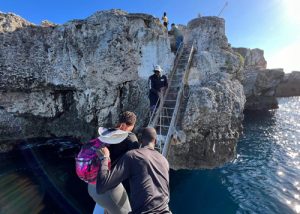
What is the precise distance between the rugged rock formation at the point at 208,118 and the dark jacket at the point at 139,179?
29.2ft

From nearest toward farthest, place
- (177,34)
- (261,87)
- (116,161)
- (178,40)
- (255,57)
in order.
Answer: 1. (116,161)
2. (178,40)
3. (177,34)
4. (261,87)
5. (255,57)

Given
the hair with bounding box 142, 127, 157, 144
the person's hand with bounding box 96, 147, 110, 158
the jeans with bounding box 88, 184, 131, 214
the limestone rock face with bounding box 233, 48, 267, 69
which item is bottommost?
the jeans with bounding box 88, 184, 131, 214

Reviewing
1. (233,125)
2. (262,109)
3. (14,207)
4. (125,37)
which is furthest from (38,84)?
(262,109)

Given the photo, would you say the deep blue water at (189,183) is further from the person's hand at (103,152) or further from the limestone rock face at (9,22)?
the limestone rock face at (9,22)

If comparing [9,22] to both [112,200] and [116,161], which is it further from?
[112,200]

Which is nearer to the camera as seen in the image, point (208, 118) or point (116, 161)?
point (116, 161)

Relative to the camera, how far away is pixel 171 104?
14.3 metres

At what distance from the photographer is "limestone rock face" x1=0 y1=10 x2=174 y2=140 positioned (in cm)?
1641

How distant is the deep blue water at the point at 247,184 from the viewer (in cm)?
1170

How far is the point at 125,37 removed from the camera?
16.5 meters

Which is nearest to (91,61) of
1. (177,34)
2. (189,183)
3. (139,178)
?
(177,34)

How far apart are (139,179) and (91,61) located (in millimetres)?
13924

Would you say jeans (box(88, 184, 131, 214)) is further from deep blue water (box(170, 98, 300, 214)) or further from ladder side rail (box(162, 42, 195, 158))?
deep blue water (box(170, 98, 300, 214))

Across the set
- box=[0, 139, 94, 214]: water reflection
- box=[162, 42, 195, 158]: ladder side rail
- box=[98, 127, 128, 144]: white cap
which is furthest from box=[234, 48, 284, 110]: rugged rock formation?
box=[98, 127, 128, 144]: white cap
